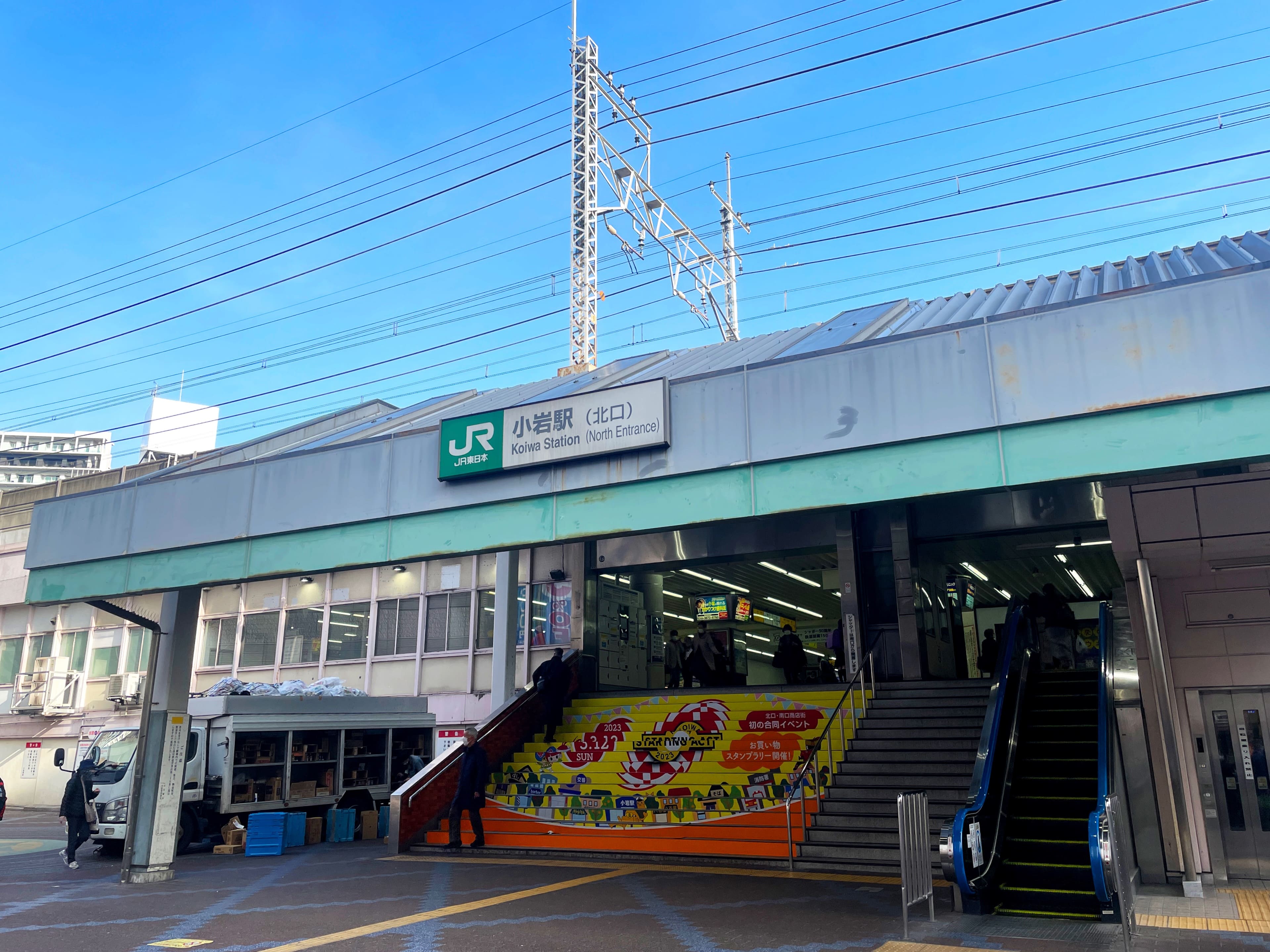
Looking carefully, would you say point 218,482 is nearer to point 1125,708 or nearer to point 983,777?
point 983,777

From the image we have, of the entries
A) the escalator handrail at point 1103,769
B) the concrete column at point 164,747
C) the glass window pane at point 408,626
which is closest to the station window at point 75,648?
the glass window pane at point 408,626

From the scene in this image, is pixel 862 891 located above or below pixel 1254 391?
below

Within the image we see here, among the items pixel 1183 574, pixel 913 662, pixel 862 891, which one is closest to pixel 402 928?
pixel 862 891

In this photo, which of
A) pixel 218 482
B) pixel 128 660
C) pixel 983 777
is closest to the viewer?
pixel 983 777

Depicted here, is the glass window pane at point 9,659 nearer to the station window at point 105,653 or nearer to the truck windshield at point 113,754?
the station window at point 105,653

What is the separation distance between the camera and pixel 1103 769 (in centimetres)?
957

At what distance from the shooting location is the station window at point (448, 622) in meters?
23.5

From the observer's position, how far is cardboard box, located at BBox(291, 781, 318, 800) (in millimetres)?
17281

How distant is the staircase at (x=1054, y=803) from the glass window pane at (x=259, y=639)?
21049mm

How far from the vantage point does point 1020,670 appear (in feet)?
43.6

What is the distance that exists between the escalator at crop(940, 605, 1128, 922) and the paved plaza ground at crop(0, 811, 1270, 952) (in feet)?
1.63

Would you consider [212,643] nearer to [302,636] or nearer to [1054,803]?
[302,636]

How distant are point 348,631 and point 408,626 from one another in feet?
7.62

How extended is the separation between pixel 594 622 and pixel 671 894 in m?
10.6
